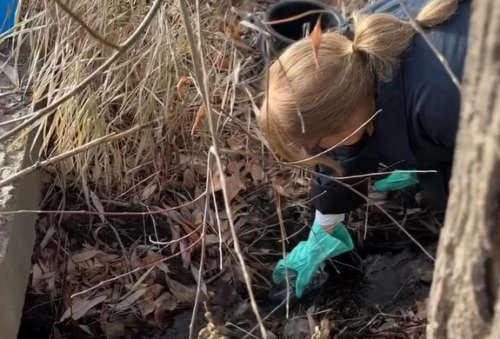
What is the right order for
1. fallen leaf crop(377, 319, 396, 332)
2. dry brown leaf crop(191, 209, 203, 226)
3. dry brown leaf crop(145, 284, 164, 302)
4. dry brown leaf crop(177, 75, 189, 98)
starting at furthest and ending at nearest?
1. dry brown leaf crop(191, 209, 203, 226)
2. dry brown leaf crop(145, 284, 164, 302)
3. fallen leaf crop(377, 319, 396, 332)
4. dry brown leaf crop(177, 75, 189, 98)

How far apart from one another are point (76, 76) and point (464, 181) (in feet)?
5.30

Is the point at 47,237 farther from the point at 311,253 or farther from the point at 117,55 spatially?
the point at 117,55

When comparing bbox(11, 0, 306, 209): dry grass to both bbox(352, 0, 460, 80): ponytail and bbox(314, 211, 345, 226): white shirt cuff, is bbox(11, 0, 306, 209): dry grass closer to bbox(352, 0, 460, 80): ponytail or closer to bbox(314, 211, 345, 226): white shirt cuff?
bbox(314, 211, 345, 226): white shirt cuff

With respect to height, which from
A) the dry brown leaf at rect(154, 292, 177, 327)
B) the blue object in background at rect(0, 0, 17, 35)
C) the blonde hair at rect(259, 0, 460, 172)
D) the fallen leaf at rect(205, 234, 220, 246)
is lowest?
the dry brown leaf at rect(154, 292, 177, 327)

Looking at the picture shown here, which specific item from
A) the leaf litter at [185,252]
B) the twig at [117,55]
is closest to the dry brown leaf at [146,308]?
the leaf litter at [185,252]

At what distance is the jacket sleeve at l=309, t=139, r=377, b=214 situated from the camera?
1.82 m

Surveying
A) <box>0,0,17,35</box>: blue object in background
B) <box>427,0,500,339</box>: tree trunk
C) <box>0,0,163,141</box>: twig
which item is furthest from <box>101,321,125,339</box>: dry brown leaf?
<box>427,0,500,339</box>: tree trunk

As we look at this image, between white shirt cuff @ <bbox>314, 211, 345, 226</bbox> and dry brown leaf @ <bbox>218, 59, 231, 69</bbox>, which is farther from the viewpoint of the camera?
dry brown leaf @ <bbox>218, 59, 231, 69</bbox>

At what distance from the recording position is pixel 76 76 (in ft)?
6.98

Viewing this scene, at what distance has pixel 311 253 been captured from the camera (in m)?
2.06

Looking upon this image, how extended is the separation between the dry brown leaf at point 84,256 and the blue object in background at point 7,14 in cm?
76

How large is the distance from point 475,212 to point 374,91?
3.33 ft

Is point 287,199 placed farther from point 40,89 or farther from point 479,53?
point 479,53

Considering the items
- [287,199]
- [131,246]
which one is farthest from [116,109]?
[287,199]
